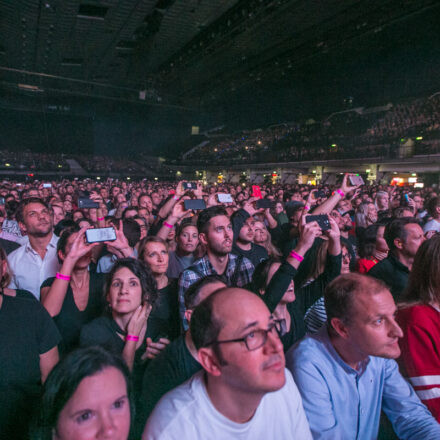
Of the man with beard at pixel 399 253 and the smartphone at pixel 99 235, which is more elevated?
the smartphone at pixel 99 235

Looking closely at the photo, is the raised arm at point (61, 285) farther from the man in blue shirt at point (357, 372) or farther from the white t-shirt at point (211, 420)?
the man in blue shirt at point (357, 372)

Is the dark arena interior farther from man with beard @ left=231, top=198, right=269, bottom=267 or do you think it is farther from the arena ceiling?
the arena ceiling

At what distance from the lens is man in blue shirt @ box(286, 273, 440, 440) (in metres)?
1.48

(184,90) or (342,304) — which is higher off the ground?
(184,90)

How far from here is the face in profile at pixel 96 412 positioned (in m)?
1.08

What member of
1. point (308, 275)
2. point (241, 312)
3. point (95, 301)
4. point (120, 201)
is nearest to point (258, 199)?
point (308, 275)

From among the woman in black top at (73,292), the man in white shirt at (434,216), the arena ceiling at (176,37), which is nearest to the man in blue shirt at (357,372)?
the woman in black top at (73,292)

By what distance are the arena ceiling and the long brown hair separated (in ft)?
34.9

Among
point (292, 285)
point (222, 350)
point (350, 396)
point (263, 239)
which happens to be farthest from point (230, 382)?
point (263, 239)

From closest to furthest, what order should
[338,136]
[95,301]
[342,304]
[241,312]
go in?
1. [241,312]
2. [342,304]
3. [95,301]
4. [338,136]

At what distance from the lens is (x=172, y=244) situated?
419cm

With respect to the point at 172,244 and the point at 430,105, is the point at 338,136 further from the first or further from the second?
the point at 172,244

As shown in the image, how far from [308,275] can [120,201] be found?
536 cm

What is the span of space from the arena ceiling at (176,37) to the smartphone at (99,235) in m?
10.6
